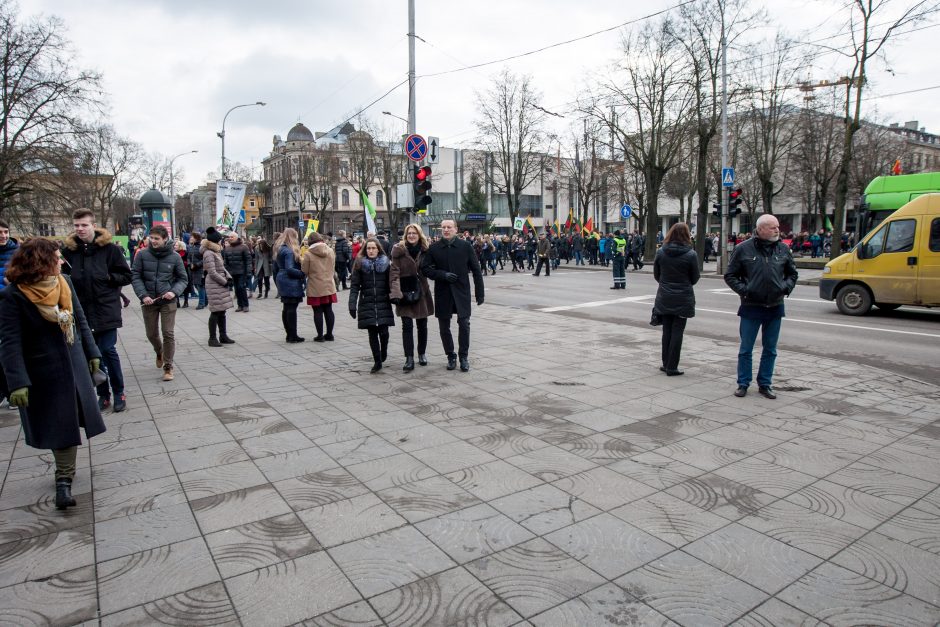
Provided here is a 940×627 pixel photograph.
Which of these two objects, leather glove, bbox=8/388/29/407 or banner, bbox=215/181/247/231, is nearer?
leather glove, bbox=8/388/29/407

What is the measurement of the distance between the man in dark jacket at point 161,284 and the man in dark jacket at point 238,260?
5.67 m

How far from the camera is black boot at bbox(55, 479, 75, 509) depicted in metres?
3.82

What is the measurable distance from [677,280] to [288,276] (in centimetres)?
629

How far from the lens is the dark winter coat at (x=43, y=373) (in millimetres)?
3744

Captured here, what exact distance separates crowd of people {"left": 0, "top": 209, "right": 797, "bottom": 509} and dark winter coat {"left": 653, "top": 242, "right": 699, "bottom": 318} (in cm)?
2

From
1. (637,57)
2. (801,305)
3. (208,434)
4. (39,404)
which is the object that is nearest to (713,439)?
(208,434)

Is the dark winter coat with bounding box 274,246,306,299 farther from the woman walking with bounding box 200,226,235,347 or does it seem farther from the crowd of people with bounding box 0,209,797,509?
the woman walking with bounding box 200,226,235,347

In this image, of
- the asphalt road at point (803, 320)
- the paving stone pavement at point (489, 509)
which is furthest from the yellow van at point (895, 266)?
the paving stone pavement at point (489, 509)

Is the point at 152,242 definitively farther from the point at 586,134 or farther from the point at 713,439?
the point at 586,134

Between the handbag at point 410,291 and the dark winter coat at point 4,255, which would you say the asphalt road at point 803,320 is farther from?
the dark winter coat at point 4,255

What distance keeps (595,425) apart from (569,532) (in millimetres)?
A: 2054

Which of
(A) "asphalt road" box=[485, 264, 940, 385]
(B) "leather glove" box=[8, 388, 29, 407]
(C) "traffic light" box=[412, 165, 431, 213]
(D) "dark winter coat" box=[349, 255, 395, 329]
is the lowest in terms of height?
(A) "asphalt road" box=[485, 264, 940, 385]

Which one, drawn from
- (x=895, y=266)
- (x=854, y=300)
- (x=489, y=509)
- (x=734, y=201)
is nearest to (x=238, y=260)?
(x=489, y=509)

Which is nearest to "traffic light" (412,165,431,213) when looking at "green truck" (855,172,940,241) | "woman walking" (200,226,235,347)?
"woman walking" (200,226,235,347)
